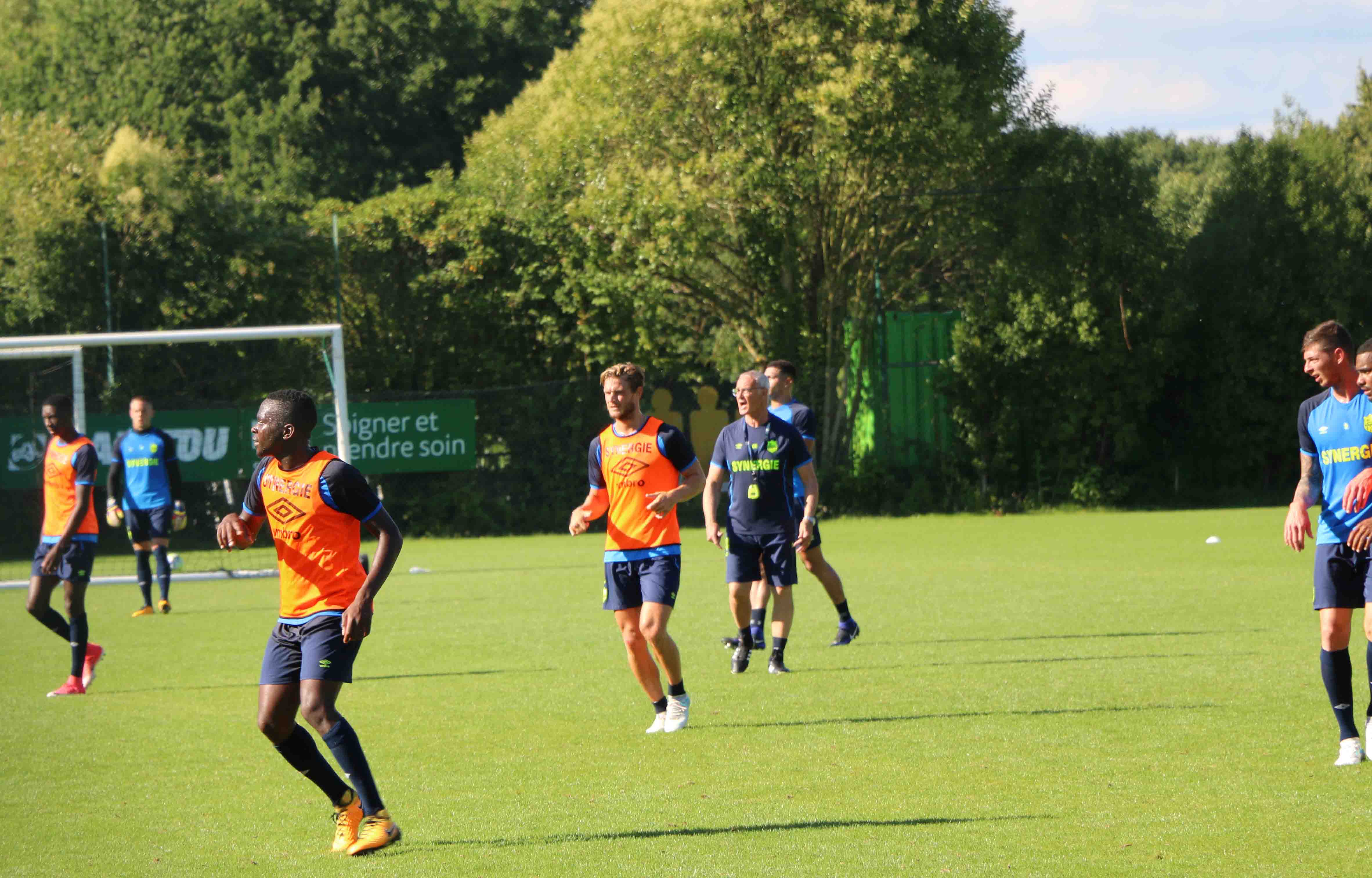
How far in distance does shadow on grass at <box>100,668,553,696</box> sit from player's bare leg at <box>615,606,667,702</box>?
8.29 feet

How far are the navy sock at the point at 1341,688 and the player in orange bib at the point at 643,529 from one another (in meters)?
3.24

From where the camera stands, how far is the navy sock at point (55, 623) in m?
10.3

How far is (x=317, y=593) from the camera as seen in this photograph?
226 inches

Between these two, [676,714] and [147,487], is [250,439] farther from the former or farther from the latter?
[676,714]

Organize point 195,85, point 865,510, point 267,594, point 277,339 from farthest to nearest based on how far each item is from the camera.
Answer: point 195,85, point 865,510, point 277,339, point 267,594

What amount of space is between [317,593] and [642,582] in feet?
8.32

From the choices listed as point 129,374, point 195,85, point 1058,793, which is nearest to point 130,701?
point 1058,793

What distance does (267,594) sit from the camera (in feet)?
57.3

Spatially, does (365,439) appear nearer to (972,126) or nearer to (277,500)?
(972,126)

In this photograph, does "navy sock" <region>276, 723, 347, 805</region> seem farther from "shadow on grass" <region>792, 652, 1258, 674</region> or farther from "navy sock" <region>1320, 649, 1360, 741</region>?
"shadow on grass" <region>792, 652, 1258, 674</region>

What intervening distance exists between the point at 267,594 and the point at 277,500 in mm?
12339

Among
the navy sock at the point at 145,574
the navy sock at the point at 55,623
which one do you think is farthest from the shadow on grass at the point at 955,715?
the navy sock at the point at 145,574

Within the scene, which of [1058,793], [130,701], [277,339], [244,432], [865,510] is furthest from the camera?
[865,510]

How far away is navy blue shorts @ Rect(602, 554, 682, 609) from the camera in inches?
310
